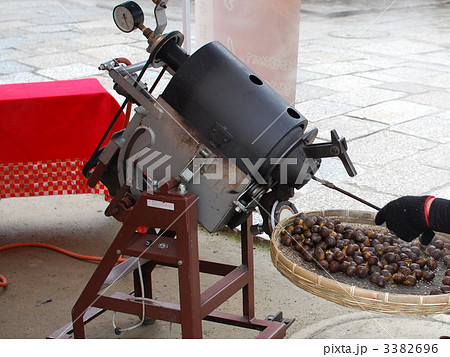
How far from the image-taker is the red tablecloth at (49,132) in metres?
3.80

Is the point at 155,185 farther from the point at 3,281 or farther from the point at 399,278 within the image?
the point at 3,281

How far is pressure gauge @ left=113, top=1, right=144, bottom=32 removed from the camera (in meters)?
2.43

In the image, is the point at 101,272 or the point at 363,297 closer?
the point at 363,297

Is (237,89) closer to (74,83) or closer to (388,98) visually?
(74,83)

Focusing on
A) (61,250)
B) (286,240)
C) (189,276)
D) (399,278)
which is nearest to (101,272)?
(189,276)

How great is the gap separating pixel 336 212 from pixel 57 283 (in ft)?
5.33

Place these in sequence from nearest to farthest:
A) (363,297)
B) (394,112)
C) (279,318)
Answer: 1. (363,297)
2. (279,318)
3. (394,112)

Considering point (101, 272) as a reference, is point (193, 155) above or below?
above

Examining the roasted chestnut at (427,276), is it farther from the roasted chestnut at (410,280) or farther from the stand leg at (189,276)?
the stand leg at (189,276)

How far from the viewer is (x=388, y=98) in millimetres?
6719

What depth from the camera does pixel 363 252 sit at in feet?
8.40

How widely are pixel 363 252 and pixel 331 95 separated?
4.46 metres

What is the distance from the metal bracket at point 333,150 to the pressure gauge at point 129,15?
2.55ft

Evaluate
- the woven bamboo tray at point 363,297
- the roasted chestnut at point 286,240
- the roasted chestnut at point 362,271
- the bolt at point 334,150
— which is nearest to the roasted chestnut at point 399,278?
the roasted chestnut at point 362,271
